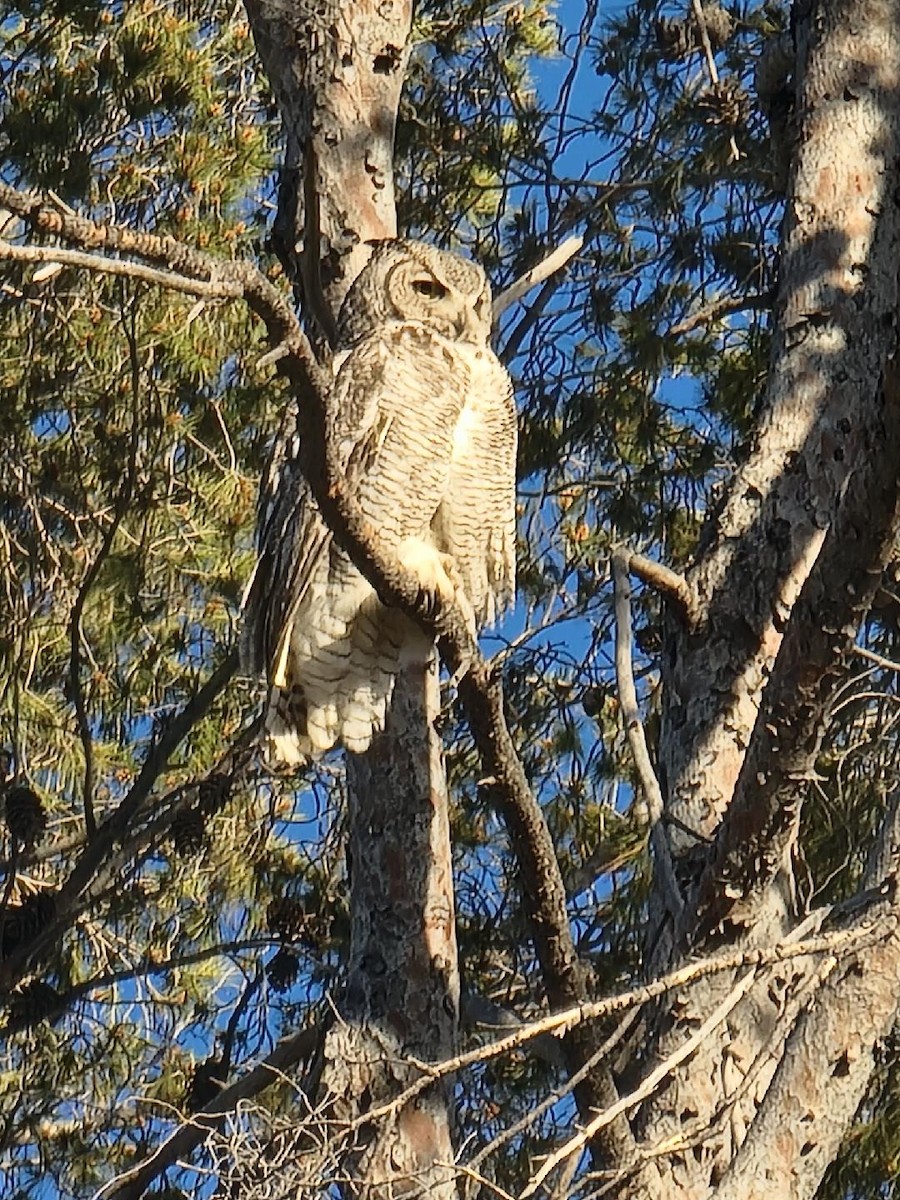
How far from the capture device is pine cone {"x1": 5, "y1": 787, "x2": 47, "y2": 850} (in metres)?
4.29

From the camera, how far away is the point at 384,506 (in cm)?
342

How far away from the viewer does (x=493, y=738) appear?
264 cm

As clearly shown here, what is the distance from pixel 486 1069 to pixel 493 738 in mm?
1865

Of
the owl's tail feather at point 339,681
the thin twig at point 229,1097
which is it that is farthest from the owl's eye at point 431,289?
the thin twig at point 229,1097

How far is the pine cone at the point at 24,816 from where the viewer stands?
4293 millimetres

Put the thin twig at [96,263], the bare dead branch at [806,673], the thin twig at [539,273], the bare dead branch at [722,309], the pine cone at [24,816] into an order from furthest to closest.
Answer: the pine cone at [24,816] → the bare dead branch at [722,309] → the thin twig at [539,273] → the bare dead branch at [806,673] → the thin twig at [96,263]

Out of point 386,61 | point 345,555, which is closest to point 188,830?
point 345,555

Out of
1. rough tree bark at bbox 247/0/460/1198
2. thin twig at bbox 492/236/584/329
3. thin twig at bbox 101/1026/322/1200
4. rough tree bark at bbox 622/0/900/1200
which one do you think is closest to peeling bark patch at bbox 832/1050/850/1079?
rough tree bark at bbox 622/0/900/1200

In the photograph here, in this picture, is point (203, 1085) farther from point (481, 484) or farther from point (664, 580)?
point (664, 580)

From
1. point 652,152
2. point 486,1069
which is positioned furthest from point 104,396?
point 486,1069

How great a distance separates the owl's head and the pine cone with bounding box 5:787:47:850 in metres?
1.35

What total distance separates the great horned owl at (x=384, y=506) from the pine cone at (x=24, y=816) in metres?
1.01

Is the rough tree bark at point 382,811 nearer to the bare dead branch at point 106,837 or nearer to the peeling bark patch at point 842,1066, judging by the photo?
the peeling bark patch at point 842,1066

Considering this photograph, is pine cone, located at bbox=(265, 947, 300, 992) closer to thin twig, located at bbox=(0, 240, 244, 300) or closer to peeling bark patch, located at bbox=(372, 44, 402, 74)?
peeling bark patch, located at bbox=(372, 44, 402, 74)
